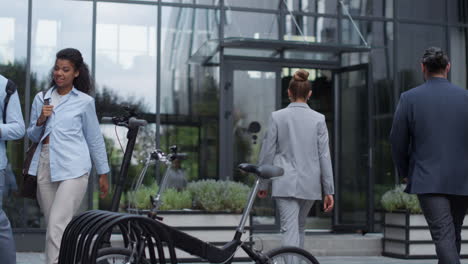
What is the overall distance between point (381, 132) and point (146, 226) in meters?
9.12

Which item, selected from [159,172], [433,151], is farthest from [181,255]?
[433,151]

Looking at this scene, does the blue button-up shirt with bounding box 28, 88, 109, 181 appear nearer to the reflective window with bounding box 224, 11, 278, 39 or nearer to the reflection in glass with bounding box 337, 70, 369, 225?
the reflective window with bounding box 224, 11, 278, 39

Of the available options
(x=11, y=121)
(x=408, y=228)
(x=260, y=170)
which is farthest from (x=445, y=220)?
(x=408, y=228)

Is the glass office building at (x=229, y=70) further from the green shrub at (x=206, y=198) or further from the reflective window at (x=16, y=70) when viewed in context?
the green shrub at (x=206, y=198)

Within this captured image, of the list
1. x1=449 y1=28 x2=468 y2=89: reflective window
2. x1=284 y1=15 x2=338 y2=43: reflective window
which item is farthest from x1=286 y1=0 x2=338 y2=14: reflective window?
x1=449 y1=28 x2=468 y2=89: reflective window

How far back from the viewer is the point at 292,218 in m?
6.06

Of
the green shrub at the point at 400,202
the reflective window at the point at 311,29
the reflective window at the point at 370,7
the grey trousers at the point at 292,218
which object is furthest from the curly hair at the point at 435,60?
the reflective window at the point at 370,7

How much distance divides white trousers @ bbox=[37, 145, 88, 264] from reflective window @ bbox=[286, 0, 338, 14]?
755 centimetres

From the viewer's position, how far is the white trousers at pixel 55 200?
536 centimetres

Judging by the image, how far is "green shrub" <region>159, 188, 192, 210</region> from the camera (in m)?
9.42

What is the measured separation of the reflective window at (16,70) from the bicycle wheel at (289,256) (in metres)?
6.86

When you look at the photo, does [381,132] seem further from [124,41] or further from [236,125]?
[124,41]

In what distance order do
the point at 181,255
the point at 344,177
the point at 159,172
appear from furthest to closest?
the point at 344,177 < the point at 159,172 < the point at 181,255

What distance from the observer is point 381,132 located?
41.9ft
